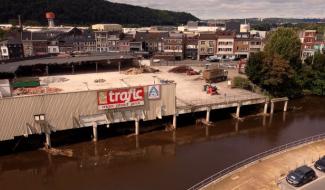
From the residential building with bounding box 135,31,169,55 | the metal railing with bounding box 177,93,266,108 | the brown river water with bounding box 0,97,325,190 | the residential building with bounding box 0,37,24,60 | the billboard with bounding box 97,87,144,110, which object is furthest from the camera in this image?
the residential building with bounding box 135,31,169,55

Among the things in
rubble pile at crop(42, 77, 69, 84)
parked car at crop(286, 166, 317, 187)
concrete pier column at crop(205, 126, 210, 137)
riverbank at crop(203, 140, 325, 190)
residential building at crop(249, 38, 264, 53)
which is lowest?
concrete pier column at crop(205, 126, 210, 137)

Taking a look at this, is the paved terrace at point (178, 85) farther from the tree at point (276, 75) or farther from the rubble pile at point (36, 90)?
the tree at point (276, 75)

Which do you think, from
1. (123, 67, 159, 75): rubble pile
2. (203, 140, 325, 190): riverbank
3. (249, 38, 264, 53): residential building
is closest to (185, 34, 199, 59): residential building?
(249, 38, 264, 53): residential building

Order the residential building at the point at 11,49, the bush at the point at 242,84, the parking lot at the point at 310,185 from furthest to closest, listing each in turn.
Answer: the residential building at the point at 11,49 → the bush at the point at 242,84 → the parking lot at the point at 310,185

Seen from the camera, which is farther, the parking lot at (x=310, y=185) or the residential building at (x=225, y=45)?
the residential building at (x=225, y=45)

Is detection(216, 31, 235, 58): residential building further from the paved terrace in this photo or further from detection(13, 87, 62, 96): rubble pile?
detection(13, 87, 62, 96): rubble pile

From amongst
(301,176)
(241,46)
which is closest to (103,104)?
(301,176)

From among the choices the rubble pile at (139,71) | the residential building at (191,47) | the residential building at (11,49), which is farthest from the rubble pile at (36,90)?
the residential building at (191,47)
